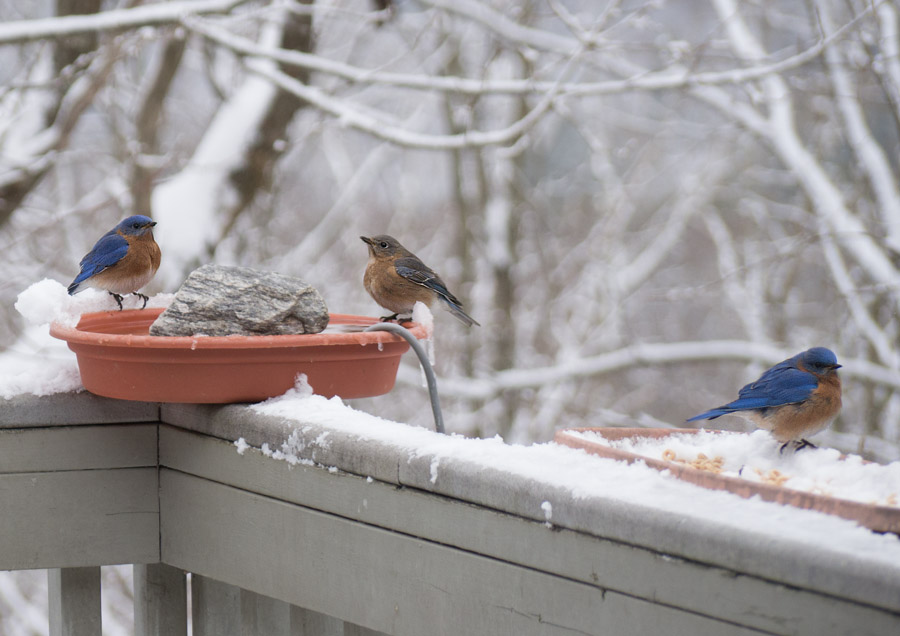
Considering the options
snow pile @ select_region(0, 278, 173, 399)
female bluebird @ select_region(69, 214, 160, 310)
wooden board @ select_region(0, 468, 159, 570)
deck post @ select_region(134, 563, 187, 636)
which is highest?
female bluebird @ select_region(69, 214, 160, 310)

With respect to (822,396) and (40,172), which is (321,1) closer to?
(40,172)

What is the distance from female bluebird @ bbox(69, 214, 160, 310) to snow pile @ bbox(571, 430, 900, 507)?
1.22 metres

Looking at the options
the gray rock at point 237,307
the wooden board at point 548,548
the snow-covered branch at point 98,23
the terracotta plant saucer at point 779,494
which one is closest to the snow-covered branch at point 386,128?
the snow-covered branch at point 98,23

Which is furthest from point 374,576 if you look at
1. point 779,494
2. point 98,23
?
point 98,23

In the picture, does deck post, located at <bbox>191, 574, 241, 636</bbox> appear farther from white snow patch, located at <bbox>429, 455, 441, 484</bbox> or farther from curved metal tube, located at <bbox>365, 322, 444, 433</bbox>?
white snow patch, located at <bbox>429, 455, 441, 484</bbox>

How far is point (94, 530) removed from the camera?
1600 millimetres

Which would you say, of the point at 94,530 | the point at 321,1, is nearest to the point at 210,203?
the point at 321,1

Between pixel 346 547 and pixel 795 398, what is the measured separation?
1027 mm

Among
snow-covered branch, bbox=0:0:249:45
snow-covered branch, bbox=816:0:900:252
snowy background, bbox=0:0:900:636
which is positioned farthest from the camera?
snow-covered branch, bbox=816:0:900:252

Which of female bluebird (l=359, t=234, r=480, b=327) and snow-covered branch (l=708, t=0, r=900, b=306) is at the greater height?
snow-covered branch (l=708, t=0, r=900, b=306)

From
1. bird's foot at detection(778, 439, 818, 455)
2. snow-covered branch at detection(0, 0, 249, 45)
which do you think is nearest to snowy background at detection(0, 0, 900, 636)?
snow-covered branch at detection(0, 0, 249, 45)

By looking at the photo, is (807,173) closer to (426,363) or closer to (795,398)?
(795,398)

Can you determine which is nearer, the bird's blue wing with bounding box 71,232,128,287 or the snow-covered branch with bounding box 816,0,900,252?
the bird's blue wing with bounding box 71,232,128,287

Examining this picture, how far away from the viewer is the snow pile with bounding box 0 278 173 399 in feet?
5.29
